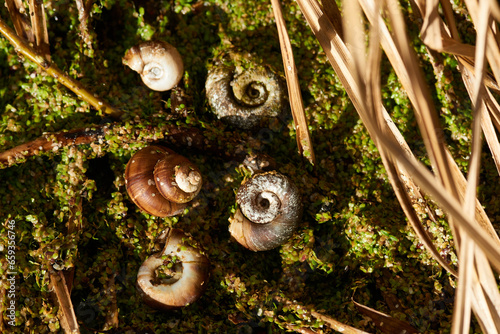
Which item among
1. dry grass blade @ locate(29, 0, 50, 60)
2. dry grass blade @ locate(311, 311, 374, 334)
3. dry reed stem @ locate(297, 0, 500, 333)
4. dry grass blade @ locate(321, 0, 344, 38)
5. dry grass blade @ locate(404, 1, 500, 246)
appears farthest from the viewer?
dry grass blade @ locate(29, 0, 50, 60)

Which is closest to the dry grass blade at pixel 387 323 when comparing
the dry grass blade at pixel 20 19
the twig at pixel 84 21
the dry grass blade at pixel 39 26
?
the twig at pixel 84 21

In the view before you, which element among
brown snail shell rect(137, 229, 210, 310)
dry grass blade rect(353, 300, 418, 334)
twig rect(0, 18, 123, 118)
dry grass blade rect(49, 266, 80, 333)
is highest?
twig rect(0, 18, 123, 118)

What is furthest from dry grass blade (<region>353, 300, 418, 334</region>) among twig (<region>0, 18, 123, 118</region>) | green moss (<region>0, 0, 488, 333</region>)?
A: twig (<region>0, 18, 123, 118</region>)

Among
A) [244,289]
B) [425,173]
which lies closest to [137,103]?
[244,289]

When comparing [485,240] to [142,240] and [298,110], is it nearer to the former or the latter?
[298,110]

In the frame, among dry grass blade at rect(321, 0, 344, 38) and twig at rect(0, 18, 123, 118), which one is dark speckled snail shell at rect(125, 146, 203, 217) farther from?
dry grass blade at rect(321, 0, 344, 38)

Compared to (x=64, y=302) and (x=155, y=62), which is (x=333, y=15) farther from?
(x=64, y=302)
